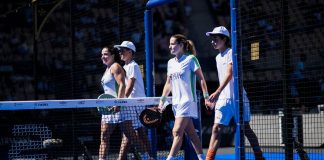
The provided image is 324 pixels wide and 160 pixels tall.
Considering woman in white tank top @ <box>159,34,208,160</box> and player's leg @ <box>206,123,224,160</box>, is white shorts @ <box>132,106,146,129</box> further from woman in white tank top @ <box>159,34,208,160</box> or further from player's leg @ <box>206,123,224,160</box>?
player's leg @ <box>206,123,224,160</box>

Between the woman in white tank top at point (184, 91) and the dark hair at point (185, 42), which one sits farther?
the dark hair at point (185, 42)

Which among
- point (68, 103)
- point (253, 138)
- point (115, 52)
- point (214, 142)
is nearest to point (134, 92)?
point (115, 52)

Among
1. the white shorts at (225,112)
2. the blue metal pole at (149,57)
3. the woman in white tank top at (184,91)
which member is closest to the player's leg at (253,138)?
the white shorts at (225,112)

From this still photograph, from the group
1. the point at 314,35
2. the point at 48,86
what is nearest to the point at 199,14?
the point at 314,35

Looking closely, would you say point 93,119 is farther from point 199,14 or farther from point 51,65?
point 199,14

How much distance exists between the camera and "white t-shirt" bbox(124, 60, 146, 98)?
390 inches

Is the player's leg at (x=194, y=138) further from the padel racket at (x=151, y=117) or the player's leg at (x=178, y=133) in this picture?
the padel racket at (x=151, y=117)

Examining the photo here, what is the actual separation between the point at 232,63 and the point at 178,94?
0.98 m

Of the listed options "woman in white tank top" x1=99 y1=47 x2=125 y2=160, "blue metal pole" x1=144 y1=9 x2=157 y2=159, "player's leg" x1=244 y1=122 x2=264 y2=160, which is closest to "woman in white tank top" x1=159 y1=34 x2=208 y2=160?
"player's leg" x1=244 y1=122 x2=264 y2=160

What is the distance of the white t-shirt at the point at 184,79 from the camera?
888 cm

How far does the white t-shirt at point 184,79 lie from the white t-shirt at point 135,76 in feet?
3.46

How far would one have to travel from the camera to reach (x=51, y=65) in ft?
62.7

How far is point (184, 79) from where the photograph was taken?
351 inches

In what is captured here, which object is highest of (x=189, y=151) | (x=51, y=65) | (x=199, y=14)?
(x=199, y=14)
